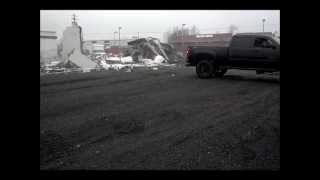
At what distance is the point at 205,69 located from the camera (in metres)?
17.3

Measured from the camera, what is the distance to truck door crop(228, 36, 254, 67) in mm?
16234

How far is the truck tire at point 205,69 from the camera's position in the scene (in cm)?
1712

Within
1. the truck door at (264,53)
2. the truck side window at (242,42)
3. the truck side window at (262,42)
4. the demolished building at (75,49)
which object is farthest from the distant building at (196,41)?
the truck door at (264,53)

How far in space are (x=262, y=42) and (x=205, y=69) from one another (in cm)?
285

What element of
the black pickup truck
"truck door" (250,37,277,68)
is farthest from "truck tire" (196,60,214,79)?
"truck door" (250,37,277,68)

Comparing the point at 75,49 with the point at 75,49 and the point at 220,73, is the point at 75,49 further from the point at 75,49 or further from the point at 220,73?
the point at 220,73

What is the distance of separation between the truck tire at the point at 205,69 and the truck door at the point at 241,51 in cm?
92

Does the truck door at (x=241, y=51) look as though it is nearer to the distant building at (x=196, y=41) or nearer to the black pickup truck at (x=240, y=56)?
the black pickup truck at (x=240, y=56)

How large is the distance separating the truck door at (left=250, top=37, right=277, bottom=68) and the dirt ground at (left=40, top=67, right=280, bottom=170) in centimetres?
281
